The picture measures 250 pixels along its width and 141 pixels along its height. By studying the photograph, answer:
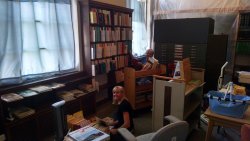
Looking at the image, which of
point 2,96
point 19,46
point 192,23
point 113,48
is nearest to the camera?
point 2,96

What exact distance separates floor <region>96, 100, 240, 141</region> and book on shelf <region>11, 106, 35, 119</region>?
4.17ft

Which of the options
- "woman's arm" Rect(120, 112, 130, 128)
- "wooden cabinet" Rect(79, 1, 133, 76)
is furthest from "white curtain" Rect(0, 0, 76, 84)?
"woman's arm" Rect(120, 112, 130, 128)

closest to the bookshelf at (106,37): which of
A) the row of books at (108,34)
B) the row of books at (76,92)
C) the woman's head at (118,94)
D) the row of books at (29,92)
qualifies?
the row of books at (108,34)

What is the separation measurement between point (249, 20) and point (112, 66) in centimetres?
297

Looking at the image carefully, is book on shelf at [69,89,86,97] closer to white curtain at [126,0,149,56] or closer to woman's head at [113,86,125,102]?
woman's head at [113,86,125,102]

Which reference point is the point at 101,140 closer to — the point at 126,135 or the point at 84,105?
the point at 126,135

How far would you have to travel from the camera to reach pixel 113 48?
374 centimetres

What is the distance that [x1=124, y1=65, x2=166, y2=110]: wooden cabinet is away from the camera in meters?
3.22

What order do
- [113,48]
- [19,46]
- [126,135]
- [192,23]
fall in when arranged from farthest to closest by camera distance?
1. [113,48]
2. [192,23]
3. [19,46]
4. [126,135]

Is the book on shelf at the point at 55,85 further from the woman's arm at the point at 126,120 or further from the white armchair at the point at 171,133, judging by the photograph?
the white armchair at the point at 171,133

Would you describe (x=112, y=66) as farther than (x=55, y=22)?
Yes

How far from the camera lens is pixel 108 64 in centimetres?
365

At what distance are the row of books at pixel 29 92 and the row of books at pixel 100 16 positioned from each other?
4.12 feet

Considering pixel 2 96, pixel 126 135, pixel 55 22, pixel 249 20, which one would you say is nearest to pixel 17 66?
pixel 2 96
